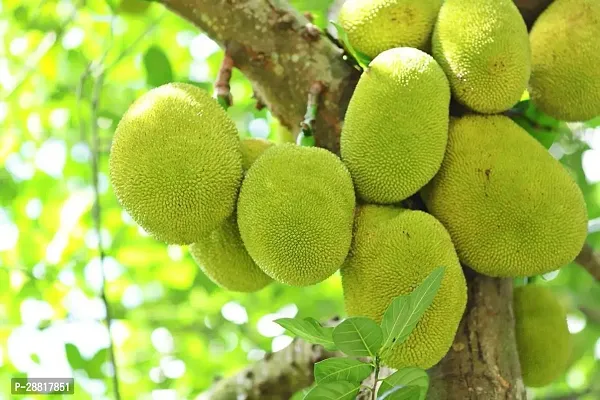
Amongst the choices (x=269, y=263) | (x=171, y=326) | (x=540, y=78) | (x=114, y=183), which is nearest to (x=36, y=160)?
(x=171, y=326)

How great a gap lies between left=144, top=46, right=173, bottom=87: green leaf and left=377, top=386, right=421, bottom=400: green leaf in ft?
4.12

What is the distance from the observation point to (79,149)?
2.40m

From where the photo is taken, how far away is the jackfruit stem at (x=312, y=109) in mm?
1183

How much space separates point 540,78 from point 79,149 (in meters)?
1.68

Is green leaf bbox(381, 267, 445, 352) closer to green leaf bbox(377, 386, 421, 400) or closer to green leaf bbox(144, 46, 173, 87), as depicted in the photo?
green leaf bbox(377, 386, 421, 400)

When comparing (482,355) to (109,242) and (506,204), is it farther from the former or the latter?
(109,242)

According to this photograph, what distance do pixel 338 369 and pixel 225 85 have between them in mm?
652

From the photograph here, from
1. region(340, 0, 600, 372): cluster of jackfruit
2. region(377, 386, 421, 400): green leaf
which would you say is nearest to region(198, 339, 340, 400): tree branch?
region(340, 0, 600, 372): cluster of jackfruit

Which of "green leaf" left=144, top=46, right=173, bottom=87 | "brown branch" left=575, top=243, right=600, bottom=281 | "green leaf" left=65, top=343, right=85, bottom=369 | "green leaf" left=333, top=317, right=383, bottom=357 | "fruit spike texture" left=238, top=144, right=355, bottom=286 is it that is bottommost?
"green leaf" left=65, top=343, right=85, bottom=369

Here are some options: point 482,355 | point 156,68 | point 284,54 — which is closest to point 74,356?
point 156,68

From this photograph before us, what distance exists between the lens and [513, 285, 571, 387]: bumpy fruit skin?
131 cm

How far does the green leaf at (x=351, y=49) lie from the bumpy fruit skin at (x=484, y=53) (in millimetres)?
137

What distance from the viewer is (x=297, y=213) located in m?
1.00

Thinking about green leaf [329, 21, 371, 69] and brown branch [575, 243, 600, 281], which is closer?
green leaf [329, 21, 371, 69]
